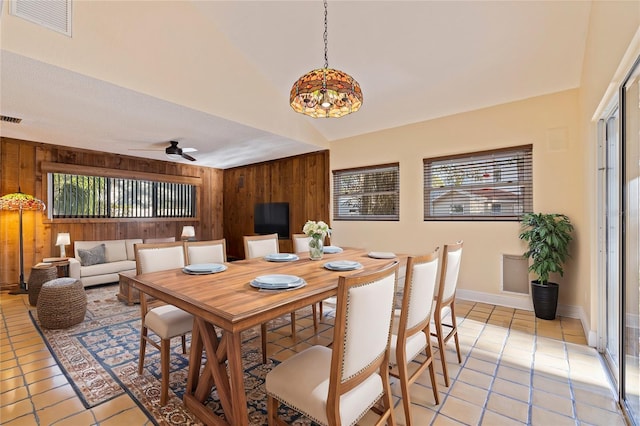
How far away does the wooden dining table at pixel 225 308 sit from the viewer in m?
1.27

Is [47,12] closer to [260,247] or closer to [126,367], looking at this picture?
[260,247]

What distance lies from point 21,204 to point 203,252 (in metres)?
3.94

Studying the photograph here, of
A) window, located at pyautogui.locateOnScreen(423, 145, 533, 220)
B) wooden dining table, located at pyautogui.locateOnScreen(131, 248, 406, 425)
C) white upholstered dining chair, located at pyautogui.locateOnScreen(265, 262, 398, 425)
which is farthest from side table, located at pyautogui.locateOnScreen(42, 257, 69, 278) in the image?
window, located at pyautogui.locateOnScreen(423, 145, 533, 220)

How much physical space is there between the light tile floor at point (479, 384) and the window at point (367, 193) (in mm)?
2317

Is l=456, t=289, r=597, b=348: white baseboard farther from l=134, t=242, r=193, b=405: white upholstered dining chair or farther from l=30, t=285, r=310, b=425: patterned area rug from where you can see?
l=134, t=242, r=193, b=405: white upholstered dining chair

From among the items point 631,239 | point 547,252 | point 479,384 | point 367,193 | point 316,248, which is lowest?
point 479,384

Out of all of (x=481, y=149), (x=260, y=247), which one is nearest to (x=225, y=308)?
(x=260, y=247)

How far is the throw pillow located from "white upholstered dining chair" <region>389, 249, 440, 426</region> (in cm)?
540

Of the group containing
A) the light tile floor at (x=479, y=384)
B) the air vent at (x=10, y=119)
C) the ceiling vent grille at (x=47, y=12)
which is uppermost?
the ceiling vent grille at (x=47, y=12)

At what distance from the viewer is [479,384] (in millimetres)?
2084

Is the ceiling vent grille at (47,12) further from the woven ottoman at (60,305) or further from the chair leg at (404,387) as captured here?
the chair leg at (404,387)

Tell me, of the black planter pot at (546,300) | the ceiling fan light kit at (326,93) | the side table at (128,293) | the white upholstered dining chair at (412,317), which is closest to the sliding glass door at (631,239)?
the white upholstered dining chair at (412,317)

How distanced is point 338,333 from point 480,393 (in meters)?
1.54

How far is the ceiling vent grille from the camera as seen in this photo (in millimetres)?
2266
